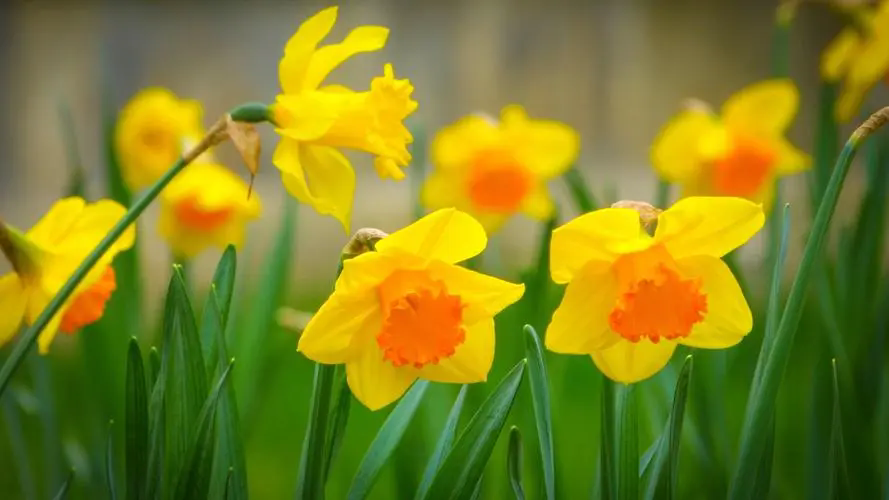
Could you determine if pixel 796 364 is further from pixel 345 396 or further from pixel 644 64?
pixel 644 64

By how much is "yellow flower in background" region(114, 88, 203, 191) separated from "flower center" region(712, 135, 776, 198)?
648 millimetres

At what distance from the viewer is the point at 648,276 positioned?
58cm

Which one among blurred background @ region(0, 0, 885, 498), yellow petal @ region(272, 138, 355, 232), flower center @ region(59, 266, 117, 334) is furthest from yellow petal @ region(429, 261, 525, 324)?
blurred background @ region(0, 0, 885, 498)

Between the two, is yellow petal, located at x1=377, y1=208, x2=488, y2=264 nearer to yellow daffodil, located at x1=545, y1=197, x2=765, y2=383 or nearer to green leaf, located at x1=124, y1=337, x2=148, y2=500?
yellow daffodil, located at x1=545, y1=197, x2=765, y2=383

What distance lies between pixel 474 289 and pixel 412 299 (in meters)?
0.04

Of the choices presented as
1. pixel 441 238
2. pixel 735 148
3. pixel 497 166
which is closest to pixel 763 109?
pixel 735 148

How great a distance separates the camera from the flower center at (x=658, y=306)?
0.56 m

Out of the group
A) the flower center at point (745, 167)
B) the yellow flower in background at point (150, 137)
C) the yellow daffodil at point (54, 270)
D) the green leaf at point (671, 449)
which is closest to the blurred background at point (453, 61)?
the yellow flower in background at point (150, 137)

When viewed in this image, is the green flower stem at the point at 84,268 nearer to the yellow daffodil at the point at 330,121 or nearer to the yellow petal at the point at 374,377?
the yellow daffodil at the point at 330,121

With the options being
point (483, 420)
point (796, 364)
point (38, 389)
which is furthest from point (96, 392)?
point (796, 364)

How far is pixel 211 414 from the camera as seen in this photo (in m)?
0.61

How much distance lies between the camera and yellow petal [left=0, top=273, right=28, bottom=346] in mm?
655

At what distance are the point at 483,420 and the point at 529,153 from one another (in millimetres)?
705

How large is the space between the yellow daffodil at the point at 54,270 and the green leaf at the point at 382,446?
20cm
